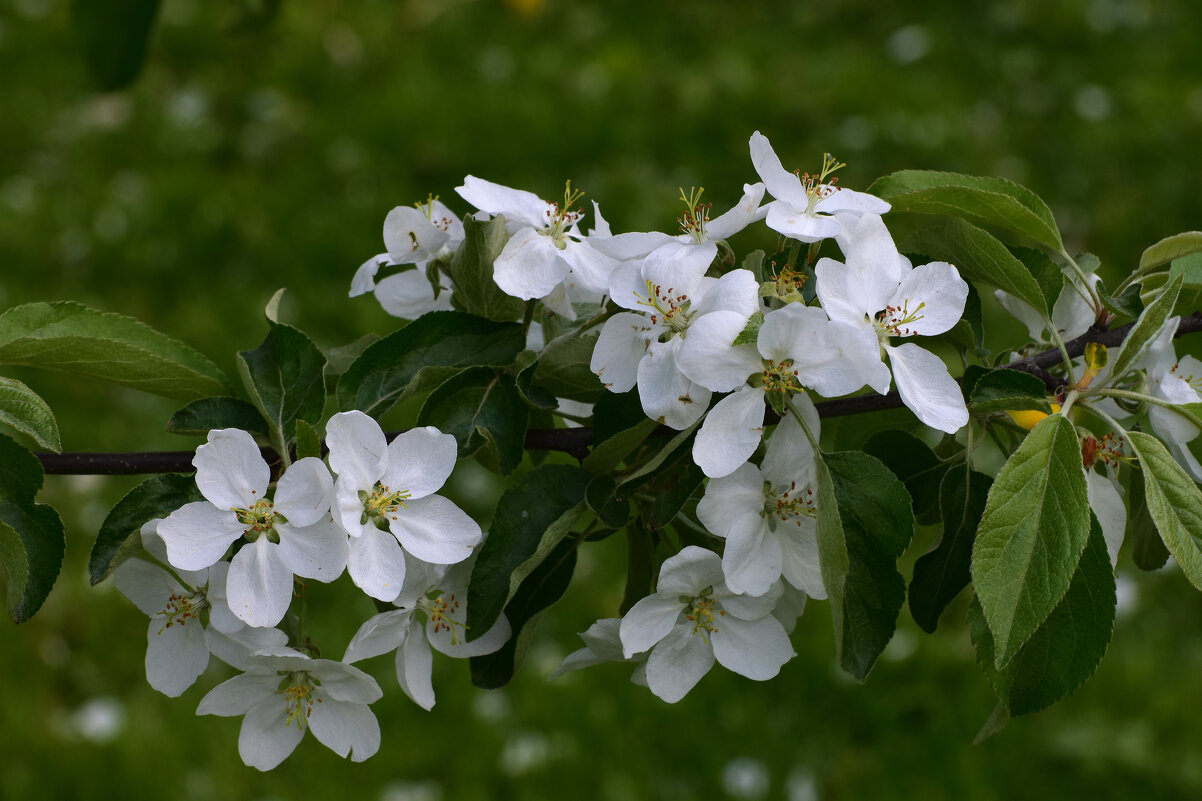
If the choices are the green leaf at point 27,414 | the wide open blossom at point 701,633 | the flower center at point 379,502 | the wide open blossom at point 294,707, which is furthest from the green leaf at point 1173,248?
the green leaf at point 27,414

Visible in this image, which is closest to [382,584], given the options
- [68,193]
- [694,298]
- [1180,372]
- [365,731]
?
[365,731]

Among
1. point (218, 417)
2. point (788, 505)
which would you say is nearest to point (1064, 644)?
point (788, 505)

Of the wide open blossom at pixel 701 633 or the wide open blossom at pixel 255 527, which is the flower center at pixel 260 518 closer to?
the wide open blossom at pixel 255 527

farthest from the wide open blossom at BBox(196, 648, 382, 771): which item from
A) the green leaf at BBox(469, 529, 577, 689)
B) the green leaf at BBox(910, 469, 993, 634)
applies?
the green leaf at BBox(910, 469, 993, 634)

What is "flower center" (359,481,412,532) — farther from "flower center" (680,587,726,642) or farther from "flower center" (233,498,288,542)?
"flower center" (680,587,726,642)

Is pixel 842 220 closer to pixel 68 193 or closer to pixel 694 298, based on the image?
pixel 694 298
